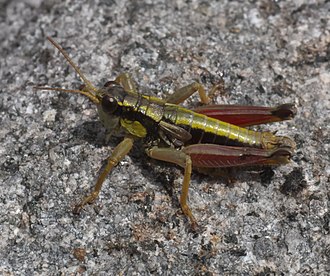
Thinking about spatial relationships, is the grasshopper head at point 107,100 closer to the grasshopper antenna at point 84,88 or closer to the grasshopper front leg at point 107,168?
the grasshopper antenna at point 84,88

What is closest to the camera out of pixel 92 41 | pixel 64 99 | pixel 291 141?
pixel 291 141

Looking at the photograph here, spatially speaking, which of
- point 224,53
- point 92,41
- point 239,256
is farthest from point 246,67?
point 239,256

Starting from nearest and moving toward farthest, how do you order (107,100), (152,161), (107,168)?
1. (107,168)
2. (107,100)
3. (152,161)

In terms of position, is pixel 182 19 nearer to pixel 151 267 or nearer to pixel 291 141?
pixel 291 141

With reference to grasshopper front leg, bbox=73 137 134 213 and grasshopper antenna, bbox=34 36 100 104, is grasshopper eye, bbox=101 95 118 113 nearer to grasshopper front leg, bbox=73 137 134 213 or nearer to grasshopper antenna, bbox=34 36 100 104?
grasshopper antenna, bbox=34 36 100 104

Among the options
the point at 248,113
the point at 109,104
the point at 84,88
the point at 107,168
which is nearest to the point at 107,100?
the point at 109,104

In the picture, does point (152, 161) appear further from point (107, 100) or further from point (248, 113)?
point (248, 113)

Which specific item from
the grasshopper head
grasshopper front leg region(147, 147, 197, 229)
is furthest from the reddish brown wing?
the grasshopper head
